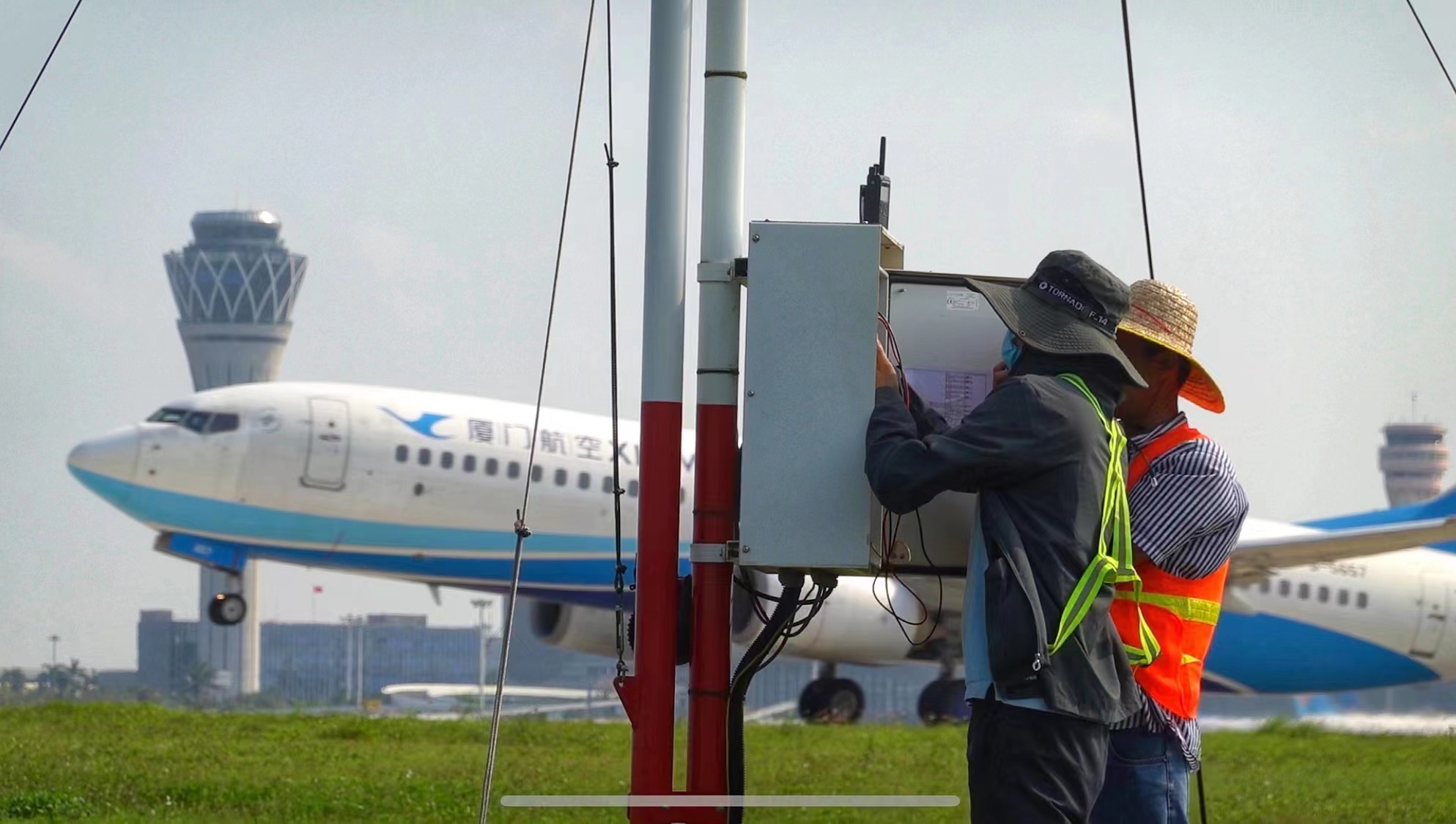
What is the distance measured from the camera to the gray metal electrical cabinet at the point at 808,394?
3.78m

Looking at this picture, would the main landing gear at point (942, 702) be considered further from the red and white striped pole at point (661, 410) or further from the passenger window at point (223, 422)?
the red and white striped pole at point (661, 410)

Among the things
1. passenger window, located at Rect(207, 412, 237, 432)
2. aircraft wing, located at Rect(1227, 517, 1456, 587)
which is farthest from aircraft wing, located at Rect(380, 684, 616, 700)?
aircraft wing, located at Rect(1227, 517, 1456, 587)

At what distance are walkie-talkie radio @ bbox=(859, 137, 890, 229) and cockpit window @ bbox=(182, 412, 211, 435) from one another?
18.3 meters

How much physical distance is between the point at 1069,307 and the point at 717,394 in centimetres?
87

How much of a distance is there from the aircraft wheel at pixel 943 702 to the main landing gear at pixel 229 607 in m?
7.95

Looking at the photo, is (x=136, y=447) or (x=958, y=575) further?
(x=136, y=447)

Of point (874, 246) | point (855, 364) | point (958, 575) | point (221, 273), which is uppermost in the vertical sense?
point (221, 273)

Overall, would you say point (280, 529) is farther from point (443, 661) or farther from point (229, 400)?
point (443, 661)

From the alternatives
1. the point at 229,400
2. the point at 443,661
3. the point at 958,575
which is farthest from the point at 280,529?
the point at 443,661

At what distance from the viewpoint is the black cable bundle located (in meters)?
4.12

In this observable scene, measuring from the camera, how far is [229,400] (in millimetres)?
21500

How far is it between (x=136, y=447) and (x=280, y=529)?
87.6 inches

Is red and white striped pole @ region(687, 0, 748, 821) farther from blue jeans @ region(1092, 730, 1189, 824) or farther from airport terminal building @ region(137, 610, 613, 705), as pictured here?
airport terminal building @ region(137, 610, 613, 705)

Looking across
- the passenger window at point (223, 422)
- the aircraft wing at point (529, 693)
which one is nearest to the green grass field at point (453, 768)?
the passenger window at point (223, 422)
